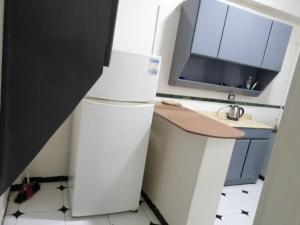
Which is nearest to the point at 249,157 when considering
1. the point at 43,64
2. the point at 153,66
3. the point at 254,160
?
the point at 254,160

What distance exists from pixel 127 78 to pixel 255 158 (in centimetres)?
220

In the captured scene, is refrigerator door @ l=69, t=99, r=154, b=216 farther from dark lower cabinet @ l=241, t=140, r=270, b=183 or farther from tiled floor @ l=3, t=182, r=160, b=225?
dark lower cabinet @ l=241, t=140, r=270, b=183

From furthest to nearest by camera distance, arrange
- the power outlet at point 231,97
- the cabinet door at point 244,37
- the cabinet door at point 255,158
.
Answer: the power outlet at point 231,97
the cabinet door at point 255,158
the cabinet door at point 244,37

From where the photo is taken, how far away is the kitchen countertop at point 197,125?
5.91 feet

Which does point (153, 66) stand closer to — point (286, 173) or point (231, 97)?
point (286, 173)

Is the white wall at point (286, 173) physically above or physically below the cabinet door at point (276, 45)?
below

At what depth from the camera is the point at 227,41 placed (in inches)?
108

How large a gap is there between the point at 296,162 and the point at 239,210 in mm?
2443

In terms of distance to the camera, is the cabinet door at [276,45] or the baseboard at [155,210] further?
the cabinet door at [276,45]

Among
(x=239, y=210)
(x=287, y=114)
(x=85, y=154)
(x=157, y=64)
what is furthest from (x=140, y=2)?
(x=239, y=210)

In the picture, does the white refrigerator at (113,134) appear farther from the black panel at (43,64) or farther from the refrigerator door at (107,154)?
the black panel at (43,64)

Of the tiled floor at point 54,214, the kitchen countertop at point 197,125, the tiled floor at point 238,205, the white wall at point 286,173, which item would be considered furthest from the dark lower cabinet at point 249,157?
the white wall at point 286,173

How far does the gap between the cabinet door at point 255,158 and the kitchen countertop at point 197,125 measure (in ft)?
4.04

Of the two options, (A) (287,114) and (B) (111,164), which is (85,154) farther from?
(A) (287,114)
